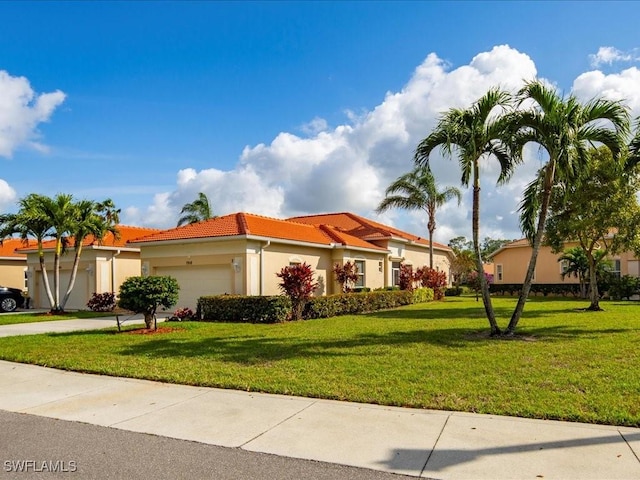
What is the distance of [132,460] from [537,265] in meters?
36.9

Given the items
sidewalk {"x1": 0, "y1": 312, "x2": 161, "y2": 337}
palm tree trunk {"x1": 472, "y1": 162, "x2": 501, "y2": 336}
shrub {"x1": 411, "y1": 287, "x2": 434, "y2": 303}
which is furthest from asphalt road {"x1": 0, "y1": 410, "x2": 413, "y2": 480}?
shrub {"x1": 411, "y1": 287, "x2": 434, "y2": 303}

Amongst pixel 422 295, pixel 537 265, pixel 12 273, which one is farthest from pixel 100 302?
pixel 537 265

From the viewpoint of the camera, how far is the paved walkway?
447cm

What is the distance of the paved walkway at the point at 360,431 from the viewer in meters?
4.47

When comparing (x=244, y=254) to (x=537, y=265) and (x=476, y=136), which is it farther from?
(x=537, y=265)

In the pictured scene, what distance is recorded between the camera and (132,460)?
183 inches

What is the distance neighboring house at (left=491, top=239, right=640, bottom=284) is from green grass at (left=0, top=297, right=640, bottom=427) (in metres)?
20.1

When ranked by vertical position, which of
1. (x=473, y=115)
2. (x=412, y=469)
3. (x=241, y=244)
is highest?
(x=473, y=115)

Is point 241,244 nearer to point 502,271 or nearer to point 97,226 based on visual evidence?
point 97,226

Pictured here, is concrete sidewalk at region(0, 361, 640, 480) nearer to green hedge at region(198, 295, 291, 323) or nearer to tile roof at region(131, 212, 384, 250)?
green hedge at region(198, 295, 291, 323)

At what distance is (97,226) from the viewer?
2197cm

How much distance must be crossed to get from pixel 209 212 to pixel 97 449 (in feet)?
98.6

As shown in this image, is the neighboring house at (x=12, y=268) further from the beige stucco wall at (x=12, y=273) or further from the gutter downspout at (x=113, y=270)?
the gutter downspout at (x=113, y=270)

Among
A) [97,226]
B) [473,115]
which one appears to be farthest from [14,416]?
[97,226]
